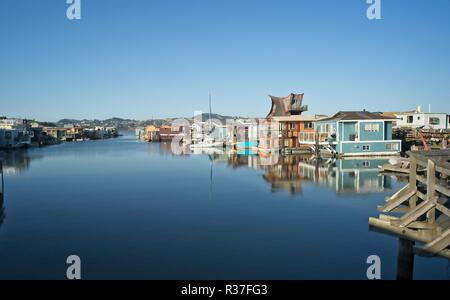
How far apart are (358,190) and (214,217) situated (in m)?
9.60

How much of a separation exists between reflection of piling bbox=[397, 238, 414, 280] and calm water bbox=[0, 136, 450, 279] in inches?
7.5

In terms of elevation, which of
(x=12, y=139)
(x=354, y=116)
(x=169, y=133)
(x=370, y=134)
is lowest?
(x=12, y=139)

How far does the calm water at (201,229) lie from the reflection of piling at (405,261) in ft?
0.62

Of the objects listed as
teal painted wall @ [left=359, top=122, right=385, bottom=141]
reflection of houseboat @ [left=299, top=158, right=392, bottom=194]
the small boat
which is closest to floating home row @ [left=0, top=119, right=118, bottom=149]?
reflection of houseboat @ [left=299, top=158, right=392, bottom=194]

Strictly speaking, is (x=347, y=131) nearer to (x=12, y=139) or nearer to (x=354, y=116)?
(x=354, y=116)

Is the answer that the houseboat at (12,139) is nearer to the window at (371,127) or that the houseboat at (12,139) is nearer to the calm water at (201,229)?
the calm water at (201,229)

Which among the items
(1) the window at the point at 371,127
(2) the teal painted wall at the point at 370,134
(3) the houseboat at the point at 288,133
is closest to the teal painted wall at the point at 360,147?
(2) the teal painted wall at the point at 370,134

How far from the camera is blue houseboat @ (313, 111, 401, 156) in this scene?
39.6m

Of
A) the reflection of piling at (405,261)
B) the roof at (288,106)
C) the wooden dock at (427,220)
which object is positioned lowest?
the reflection of piling at (405,261)

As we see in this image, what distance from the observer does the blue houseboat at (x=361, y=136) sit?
39625 millimetres

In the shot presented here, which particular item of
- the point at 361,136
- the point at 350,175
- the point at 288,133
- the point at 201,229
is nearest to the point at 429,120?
the point at 361,136

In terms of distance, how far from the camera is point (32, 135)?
84.9 metres

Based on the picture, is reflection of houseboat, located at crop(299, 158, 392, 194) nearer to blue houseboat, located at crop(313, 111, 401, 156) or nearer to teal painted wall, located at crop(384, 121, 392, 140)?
blue houseboat, located at crop(313, 111, 401, 156)

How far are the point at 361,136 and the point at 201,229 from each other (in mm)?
30817
